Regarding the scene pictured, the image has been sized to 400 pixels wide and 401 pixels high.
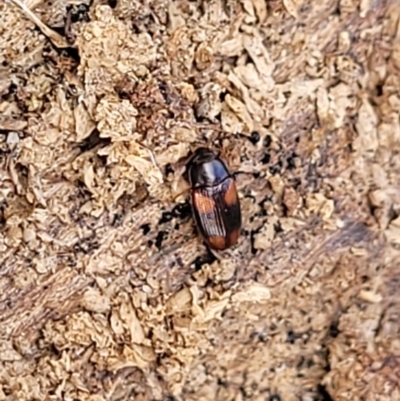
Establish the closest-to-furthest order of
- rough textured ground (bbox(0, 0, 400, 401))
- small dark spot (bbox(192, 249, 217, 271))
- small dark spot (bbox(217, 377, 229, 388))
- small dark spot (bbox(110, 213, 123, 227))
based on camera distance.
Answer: rough textured ground (bbox(0, 0, 400, 401)), small dark spot (bbox(110, 213, 123, 227)), small dark spot (bbox(192, 249, 217, 271)), small dark spot (bbox(217, 377, 229, 388))

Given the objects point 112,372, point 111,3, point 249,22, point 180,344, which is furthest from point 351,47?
point 112,372

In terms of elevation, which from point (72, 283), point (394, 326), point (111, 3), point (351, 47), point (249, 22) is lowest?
point (394, 326)

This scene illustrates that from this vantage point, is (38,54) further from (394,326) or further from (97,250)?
(394,326)

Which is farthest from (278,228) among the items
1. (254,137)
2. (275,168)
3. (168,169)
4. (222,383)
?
(222,383)

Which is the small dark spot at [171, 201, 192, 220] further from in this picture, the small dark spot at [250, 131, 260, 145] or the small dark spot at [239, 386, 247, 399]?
the small dark spot at [239, 386, 247, 399]

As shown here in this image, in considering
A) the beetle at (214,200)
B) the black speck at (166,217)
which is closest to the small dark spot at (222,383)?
the beetle at (214,200)

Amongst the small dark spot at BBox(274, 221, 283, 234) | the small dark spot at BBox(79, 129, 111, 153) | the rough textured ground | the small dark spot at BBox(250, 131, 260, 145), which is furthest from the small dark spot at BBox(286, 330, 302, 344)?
the small dark spot at BBox(79, 129, 111, 153)
